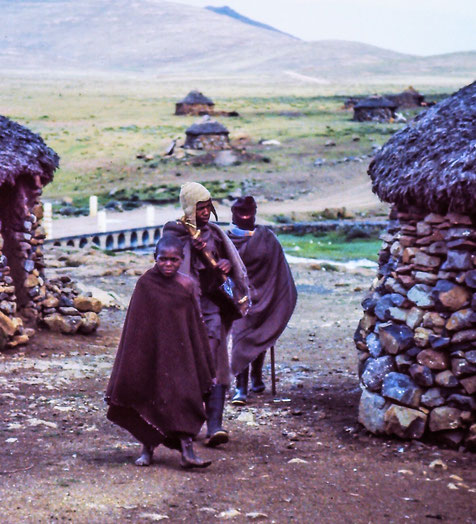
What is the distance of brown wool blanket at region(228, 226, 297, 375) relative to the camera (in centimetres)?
911

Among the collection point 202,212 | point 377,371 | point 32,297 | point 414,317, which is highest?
point 202,212

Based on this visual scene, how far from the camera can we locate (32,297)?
1167cm

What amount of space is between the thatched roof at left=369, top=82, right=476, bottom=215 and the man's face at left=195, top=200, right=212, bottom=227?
58.4 inches

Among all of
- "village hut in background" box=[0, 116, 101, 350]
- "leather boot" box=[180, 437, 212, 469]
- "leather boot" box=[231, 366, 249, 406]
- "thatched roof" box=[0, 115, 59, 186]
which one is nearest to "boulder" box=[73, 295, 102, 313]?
"village hut in background" box=[0, 116, 101, 350]

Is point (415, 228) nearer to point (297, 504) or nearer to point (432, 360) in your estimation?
point (432, 360)

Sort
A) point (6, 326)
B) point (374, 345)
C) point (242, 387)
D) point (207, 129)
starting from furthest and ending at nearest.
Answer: point (207, 129), point (6, 326), point (242, 387), point (374, 345)

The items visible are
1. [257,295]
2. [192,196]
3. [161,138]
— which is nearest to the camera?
[192,196]

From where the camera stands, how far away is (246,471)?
655 cm

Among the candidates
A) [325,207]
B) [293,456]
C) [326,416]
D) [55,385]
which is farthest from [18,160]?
[325,207]

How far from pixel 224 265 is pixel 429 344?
1.46m

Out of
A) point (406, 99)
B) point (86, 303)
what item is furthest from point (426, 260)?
point (406, 99)

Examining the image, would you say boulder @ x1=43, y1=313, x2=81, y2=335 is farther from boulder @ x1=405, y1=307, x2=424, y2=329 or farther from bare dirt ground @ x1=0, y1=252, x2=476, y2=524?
boulder @ x1=405, y1=307, x2=424, y2=329

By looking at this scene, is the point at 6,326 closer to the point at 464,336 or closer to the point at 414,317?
the point at 414,317

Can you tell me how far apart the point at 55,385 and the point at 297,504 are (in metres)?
3.89
